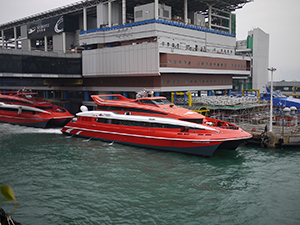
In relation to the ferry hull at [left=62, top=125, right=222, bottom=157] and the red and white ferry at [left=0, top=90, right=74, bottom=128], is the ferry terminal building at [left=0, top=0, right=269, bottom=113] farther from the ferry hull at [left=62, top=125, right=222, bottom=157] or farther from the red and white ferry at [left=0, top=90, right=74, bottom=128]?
the ferry hull at [left=62, top=125, right=222, bottom=157]

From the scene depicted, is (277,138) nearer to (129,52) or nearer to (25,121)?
(129,52)

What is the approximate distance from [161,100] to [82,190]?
14784 mm

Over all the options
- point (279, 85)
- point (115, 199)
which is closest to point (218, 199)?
point (115, 199)

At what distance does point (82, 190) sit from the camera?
16812 mm

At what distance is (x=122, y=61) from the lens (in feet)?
145

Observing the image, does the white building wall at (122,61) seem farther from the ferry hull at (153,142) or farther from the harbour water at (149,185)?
the harbour water at (149,185)

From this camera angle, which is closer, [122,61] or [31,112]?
[31,112]

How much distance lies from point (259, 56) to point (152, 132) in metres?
69.2

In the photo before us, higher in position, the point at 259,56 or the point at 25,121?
the point at 259,56

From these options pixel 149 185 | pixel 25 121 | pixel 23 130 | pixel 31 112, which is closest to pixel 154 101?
pixel 149 185

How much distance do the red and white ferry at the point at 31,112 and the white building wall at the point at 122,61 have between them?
1054 centimetres

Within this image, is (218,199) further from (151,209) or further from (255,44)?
(255,44)

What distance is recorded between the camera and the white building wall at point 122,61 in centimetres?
4036

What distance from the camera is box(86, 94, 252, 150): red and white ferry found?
23.3m
